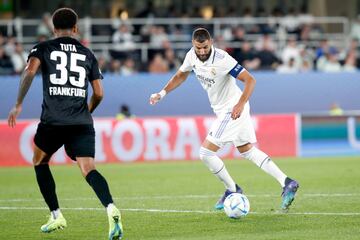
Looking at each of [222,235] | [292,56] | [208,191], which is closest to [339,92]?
[292,56]

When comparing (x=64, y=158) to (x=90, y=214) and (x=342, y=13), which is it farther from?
(x=342, y=13)

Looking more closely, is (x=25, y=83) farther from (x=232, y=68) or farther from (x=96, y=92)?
(x=232, y=68)

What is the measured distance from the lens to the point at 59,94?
9805 mm

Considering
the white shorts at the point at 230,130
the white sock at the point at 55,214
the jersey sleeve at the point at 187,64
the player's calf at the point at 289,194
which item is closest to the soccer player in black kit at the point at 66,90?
the white sock at the point at 55,214

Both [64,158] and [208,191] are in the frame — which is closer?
[208,191]

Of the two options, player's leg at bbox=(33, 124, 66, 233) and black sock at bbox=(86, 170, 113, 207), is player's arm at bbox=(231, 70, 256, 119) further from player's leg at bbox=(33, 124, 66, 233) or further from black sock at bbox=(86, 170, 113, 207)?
player's leg at bbox=(33, 124, 66, 233)

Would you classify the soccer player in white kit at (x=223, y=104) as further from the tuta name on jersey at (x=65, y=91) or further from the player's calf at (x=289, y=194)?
the tuta name on jersey at (x=65, y=91)

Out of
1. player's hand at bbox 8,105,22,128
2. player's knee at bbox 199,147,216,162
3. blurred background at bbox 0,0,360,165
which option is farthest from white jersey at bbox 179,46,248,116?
blurred background at bbox 0,0,360,165

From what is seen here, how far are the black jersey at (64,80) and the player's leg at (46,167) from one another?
0.54 ft

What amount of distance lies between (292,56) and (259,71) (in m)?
1.30

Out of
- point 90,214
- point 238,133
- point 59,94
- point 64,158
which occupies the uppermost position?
point 59,94

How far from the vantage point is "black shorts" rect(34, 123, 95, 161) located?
980cm

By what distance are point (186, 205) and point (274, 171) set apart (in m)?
1.51

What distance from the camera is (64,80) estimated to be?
386 inches
